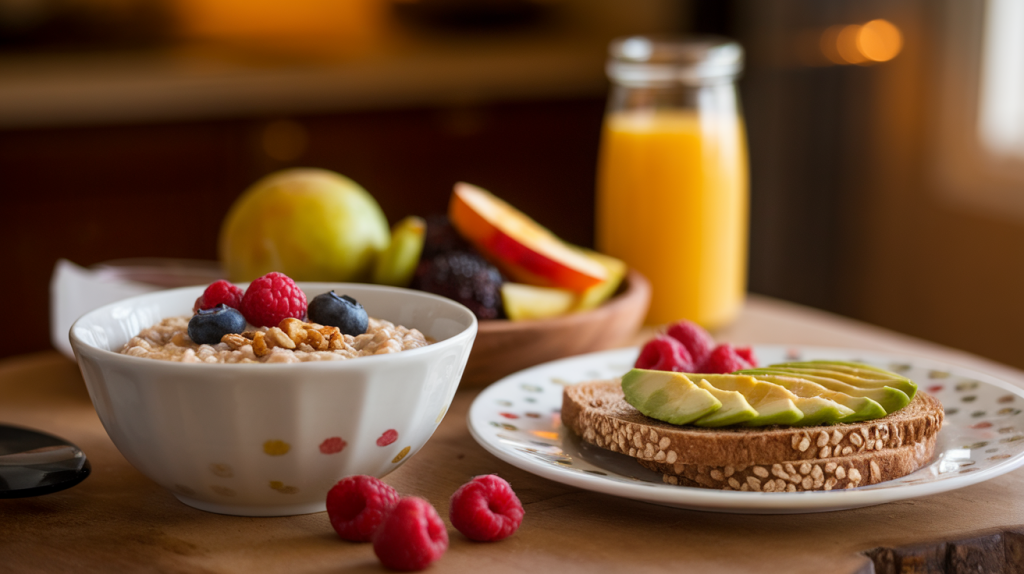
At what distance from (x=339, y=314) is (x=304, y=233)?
1.68ft

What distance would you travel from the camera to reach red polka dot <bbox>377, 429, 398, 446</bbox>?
0.80 metres

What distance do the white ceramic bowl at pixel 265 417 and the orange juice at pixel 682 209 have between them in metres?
0.78

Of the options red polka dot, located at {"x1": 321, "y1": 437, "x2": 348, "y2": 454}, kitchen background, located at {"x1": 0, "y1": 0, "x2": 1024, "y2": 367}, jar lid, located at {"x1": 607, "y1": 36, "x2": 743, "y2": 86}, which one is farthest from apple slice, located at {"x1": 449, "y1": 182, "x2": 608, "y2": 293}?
kitchen background, located at {"x1": 0, "y1": 0, "x2": 1024, "y2": 367}

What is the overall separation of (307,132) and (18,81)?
0.82 meters

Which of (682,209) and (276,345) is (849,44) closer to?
(682,209)

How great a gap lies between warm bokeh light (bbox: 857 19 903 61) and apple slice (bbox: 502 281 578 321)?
1.80 metres

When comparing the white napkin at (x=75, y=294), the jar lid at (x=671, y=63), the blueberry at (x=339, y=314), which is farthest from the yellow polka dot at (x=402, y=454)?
the jar lid at (x=671, y=63)

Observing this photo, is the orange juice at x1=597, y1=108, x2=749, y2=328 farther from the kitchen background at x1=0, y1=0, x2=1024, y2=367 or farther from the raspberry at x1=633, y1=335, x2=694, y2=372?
the kitchen background at x1=0, y1=0, x2=1024, y2=367

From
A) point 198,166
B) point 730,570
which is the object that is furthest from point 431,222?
point 198,166

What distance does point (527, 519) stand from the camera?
81 cm

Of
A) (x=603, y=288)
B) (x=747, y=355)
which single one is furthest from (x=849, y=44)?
(x=747, y=355)

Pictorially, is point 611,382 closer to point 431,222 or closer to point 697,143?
point 431,222

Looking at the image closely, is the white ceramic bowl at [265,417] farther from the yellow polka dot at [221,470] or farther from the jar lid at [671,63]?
the jar lid at [671,63]

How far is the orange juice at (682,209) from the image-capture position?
157cm
